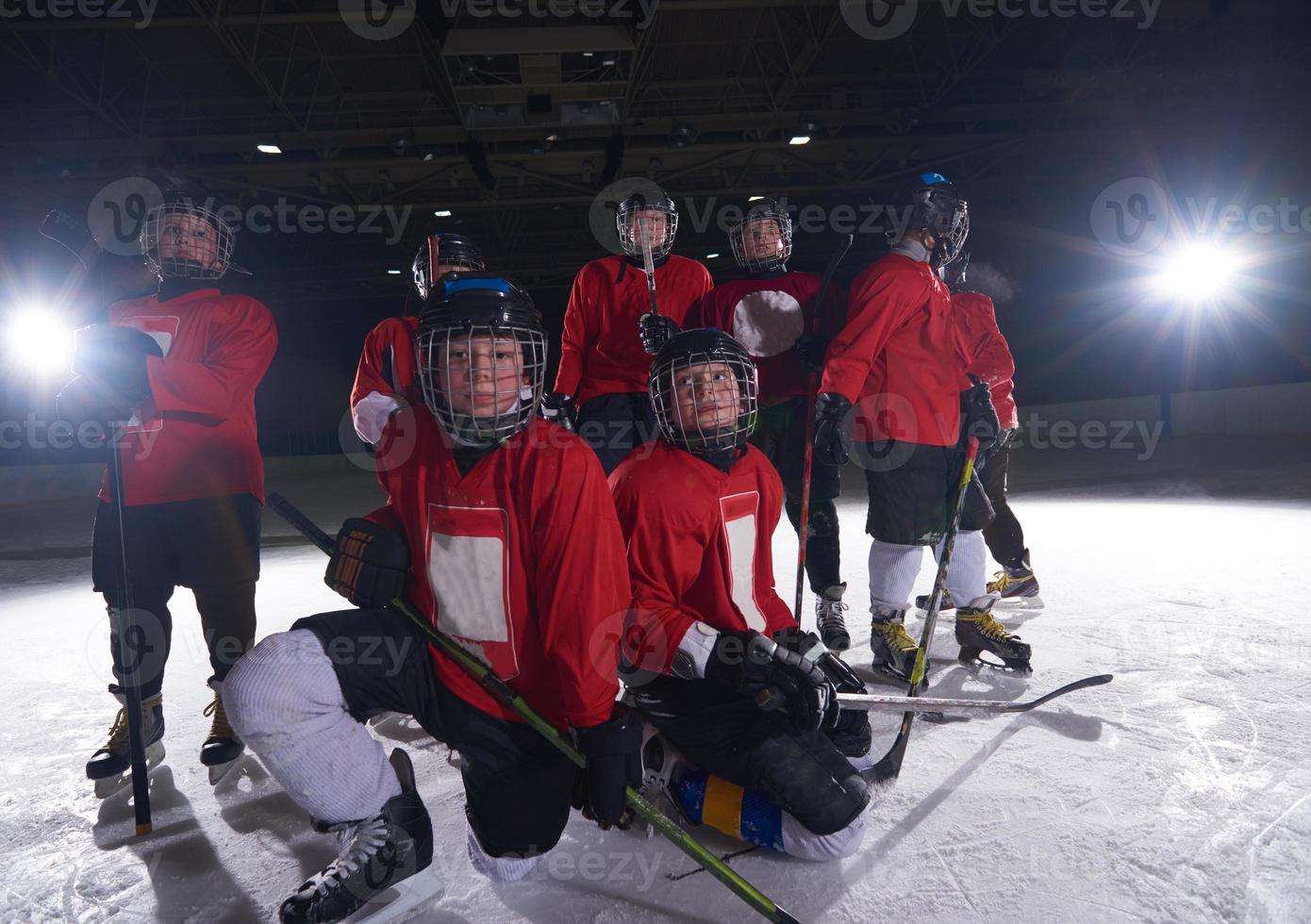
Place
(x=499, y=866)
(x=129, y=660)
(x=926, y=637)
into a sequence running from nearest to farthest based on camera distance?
(x=499, y=866)
(x=129, y=660)
(x=926, y=637)

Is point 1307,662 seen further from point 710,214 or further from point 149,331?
point 710,214

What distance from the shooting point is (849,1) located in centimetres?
642

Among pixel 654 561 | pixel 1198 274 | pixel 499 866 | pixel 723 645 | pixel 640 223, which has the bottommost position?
pixel 499 866

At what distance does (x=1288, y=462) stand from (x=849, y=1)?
5379 mm

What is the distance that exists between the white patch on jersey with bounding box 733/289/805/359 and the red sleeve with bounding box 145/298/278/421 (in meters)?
1.36

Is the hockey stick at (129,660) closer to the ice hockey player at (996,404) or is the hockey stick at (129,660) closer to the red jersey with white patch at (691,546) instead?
the red jersey with white patch at (691,546)

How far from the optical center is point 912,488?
2273 mm

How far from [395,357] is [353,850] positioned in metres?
1.27

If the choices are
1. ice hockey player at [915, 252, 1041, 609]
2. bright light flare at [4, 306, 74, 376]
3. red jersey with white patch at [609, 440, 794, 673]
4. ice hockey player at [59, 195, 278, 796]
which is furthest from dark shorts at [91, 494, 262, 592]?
bright light flare at [4, 306, 74, 376]

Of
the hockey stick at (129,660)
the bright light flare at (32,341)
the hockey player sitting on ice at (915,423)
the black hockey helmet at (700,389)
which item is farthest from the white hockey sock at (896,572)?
the bright light flare at (32,341)

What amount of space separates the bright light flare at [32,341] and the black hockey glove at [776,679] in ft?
30.1

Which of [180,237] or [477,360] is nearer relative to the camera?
[477,360]

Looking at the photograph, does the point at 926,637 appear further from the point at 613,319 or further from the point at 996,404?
the point at 613,319

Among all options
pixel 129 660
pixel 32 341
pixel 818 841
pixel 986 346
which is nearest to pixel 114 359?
pixel 129 660
